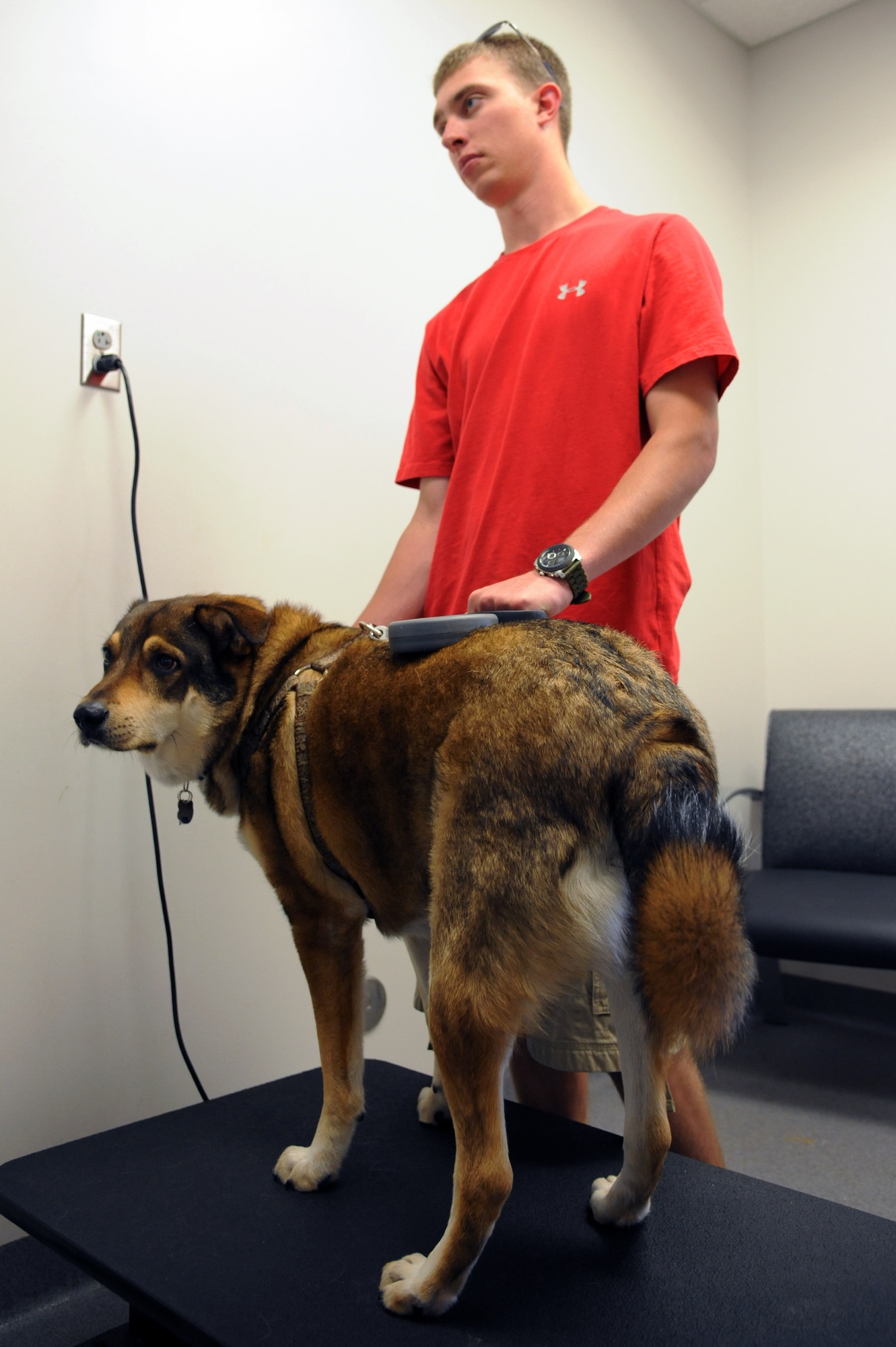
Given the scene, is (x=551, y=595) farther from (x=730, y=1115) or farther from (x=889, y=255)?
(x=889, y=255)

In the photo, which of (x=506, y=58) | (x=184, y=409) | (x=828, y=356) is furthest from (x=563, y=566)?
(x=828, y=356)

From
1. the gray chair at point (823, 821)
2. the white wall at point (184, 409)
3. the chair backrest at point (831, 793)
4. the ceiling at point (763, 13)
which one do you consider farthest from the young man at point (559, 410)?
the ceiling at point (763, 13)

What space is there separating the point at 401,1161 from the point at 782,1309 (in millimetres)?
497

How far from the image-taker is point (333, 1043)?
3.84 feet

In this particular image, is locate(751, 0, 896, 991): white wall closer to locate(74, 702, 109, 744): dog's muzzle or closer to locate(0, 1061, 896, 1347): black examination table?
locate(0, 1061, 896, 1347): black examination table

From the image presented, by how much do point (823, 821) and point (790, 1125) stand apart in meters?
1.05

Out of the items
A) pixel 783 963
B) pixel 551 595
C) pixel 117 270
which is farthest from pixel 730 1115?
pixel 117 270

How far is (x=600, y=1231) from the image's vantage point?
105 centimetres

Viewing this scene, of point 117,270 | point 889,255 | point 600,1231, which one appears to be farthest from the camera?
point 889,255

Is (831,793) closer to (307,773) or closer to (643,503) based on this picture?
(643,503)

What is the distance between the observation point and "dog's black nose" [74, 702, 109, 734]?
1.17 metres

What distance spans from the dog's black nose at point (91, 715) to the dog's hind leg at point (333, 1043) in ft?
1.18

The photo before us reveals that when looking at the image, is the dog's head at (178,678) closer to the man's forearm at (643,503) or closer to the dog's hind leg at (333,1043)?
the dog's hind leg at (333,1043)

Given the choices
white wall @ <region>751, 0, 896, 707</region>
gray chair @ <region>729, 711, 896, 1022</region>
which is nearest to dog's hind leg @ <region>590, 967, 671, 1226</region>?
gray chair @ <region>729, 711, 896, 1022</region>
